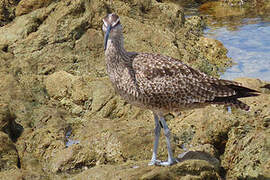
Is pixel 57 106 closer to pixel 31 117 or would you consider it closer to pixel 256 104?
pixel 31 117

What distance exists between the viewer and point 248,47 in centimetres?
1633

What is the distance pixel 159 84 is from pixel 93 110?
357cm

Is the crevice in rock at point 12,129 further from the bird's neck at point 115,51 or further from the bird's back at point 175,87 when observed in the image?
the bird's back at point 175,87

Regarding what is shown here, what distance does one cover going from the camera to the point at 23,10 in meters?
13.7

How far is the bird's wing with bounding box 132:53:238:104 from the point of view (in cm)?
725

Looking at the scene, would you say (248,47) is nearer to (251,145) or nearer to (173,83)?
(251,145)

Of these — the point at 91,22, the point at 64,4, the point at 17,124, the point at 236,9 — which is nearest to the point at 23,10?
the point at 64,4

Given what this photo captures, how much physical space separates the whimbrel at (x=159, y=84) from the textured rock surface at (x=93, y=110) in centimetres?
93

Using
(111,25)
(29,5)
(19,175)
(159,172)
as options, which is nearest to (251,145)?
(159,172)

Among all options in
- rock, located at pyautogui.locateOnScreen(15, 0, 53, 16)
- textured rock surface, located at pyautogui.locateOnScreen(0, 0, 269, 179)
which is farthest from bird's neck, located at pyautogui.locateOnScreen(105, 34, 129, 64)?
rock, located at pyautogui.locateOnScreen(15, 0, 53, 16)

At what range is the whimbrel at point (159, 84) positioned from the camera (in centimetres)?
723

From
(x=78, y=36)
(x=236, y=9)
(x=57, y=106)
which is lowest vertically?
(x=236, y=9)

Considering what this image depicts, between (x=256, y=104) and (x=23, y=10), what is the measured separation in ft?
25.4

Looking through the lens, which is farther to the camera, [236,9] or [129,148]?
[236,9]
